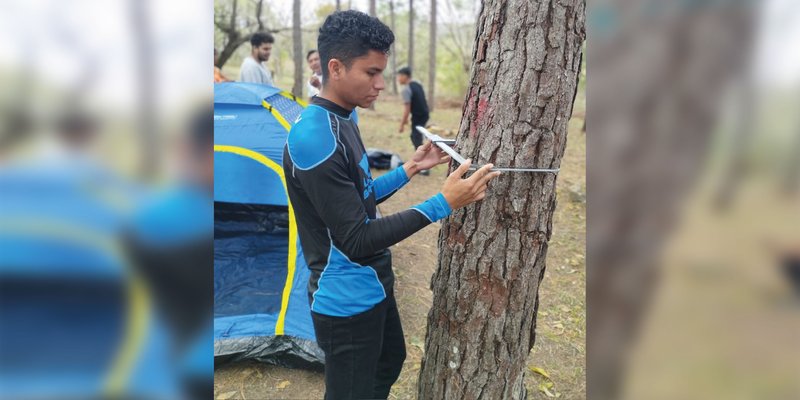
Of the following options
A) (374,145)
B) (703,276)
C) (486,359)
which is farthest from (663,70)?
(374,145)

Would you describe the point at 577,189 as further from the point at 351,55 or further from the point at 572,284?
the point at 351,55

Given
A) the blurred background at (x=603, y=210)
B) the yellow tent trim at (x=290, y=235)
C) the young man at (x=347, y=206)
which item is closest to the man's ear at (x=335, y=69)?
the young man at (x=347, y=206)

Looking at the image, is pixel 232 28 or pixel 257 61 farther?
pixel 232 28

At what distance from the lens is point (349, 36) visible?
1580 millimetres

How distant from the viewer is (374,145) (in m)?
10.0

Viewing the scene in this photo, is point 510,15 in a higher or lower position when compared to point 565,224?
higher

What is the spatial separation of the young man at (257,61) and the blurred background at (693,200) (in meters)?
6.11

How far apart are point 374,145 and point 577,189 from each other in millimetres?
4376

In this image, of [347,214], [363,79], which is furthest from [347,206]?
[363,79]

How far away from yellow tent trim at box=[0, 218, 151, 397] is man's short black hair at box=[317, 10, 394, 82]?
122 cm

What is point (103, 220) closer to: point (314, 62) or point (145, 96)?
point (145, 96)

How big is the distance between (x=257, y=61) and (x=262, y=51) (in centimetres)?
16

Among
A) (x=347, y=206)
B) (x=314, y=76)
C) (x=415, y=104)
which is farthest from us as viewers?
(x=415, y=104)

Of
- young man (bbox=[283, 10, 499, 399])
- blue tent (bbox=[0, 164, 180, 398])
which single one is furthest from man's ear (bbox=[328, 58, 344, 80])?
blue tent (bbox=[0, 164, 180, 398])
